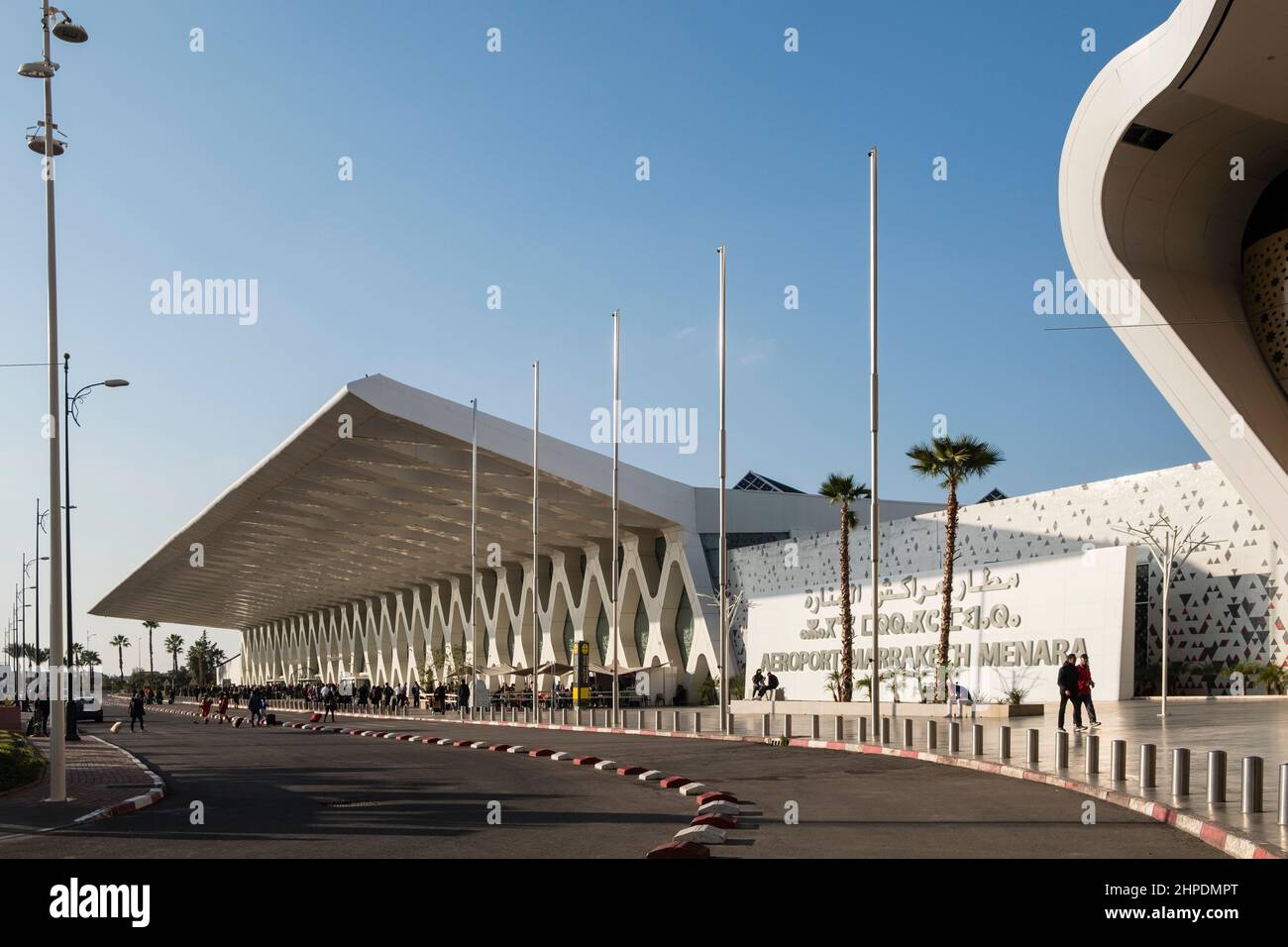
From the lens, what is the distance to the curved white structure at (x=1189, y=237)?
23281mm

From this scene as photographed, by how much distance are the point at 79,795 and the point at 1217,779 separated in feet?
43.2

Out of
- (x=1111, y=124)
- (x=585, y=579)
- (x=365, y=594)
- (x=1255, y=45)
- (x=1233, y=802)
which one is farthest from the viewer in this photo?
(x=365, y=594)

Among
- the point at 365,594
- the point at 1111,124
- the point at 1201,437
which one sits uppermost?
the point at 1111,124

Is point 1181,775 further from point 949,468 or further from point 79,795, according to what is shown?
point 949,468

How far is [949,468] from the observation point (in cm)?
3847

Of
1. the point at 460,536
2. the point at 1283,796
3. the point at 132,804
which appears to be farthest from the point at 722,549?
the point at 460,536

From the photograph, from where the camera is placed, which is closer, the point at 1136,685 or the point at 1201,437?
the point at 1201,437

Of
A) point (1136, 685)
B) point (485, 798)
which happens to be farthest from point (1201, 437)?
point (485, 798)

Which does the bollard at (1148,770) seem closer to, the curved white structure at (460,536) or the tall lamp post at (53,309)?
the tall lamp post at (53,309)

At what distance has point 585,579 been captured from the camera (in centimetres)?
7156

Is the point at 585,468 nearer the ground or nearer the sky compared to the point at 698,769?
nearer the sky
